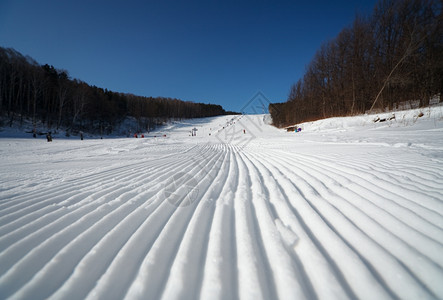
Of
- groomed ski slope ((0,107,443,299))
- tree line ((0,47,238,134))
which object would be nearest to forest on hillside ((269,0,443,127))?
groomed ski slope ((0,107,443,299))

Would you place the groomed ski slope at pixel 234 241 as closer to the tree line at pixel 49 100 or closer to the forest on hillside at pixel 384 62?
the forest on hillside at pixel 384 62

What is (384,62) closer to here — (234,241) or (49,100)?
(234,241)

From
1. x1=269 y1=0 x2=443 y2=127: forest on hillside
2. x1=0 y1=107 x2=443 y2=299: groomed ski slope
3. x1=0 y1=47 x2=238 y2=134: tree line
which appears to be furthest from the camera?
x1=0 y1=47 x2=238 y2=134: tree line

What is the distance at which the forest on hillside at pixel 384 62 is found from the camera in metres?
10.3

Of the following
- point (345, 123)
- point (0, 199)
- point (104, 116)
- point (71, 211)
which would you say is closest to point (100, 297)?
point (71, 211)

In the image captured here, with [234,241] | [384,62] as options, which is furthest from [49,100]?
[384,62]

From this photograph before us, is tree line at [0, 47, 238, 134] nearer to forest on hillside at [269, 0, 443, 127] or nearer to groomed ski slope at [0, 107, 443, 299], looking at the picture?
groomed ski slope at [0, 107, 443, 299]

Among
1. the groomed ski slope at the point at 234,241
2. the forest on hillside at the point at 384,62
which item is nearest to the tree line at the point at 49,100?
the groomed ski slope at the point at 234,241

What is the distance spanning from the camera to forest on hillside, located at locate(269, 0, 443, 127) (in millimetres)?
10344

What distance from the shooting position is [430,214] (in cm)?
125

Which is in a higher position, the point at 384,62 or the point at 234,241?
the point at 384,62

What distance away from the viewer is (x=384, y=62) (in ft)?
40.9

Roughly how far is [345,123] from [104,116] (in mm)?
40348

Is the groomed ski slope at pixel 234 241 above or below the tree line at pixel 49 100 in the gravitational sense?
below
